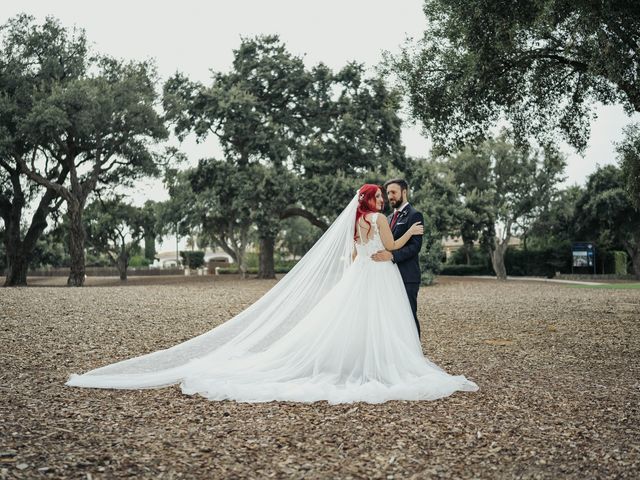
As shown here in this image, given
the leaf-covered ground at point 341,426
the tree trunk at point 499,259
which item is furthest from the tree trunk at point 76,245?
the tree trunk at point 499,259

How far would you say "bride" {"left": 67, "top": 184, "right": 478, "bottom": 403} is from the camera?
6555mm

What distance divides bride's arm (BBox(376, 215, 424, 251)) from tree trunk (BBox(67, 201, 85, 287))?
28.0m

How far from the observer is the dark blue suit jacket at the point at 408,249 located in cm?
782

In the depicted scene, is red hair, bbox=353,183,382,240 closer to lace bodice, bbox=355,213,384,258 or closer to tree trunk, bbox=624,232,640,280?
lace bodice, bbox=355,213,384,258

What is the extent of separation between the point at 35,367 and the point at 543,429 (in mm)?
6407

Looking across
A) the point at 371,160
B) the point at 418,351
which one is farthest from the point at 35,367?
the point at 371,160

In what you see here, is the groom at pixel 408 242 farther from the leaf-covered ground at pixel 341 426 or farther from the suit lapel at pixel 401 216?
the leaf-covered ground at pixel 341 426

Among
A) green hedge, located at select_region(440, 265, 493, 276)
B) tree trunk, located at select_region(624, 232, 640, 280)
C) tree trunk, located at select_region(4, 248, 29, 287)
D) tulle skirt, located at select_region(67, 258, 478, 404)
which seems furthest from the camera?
green hedge, located at select_region(440, 265, 493, 276)

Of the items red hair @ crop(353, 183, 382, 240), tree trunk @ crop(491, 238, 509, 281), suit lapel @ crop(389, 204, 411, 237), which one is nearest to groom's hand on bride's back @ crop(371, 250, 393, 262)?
red hair @ crop(353, 183, 382, 240)

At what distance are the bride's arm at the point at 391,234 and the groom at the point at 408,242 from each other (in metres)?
0.10

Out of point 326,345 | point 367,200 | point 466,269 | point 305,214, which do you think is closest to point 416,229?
Answer: point 367,200

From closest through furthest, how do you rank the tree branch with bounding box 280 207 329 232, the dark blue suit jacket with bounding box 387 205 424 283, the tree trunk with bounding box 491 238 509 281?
the dark blue suit jacket with bounding box 387 205 424 283
the tree branch with bounding box 280 207 329 232
the tree trunk with bounding box 491 238 509 281

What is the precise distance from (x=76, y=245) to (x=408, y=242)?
2903cm

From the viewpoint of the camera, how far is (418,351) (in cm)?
729
